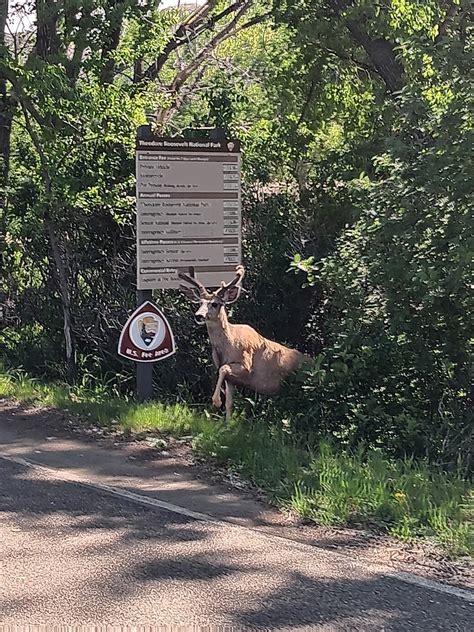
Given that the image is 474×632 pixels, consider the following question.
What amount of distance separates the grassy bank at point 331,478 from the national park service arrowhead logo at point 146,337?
23.9 inches

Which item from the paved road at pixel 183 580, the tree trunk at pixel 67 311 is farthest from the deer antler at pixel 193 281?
the paved road at pixel 183 580

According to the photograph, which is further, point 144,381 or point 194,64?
point 194,64

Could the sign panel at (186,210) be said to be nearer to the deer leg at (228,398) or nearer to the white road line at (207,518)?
the deer leg at (228,398)

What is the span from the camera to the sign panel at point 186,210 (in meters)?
9.57

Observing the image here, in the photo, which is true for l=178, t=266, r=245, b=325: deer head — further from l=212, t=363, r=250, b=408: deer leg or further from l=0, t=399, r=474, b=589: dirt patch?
l=0, t=399, r=474, b=589: dirt patch

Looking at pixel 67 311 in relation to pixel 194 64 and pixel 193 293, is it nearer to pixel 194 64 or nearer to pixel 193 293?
pixel 193 293

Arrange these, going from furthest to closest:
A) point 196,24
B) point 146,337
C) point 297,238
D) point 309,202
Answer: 1. point 196,24
2. point 309,202
3. point 297,238
4. point 146,337

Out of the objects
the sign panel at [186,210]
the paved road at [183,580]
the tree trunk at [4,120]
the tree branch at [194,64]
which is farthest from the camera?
the tree branch at [194,64]

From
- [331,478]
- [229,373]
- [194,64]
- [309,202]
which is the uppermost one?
[194,64]

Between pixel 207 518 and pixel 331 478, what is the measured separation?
108cm

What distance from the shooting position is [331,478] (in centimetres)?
681

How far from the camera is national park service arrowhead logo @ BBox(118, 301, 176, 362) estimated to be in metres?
9.77

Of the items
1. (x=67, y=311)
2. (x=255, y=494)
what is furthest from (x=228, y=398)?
(x=67, y=311)

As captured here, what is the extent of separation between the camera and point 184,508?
21.5ft
